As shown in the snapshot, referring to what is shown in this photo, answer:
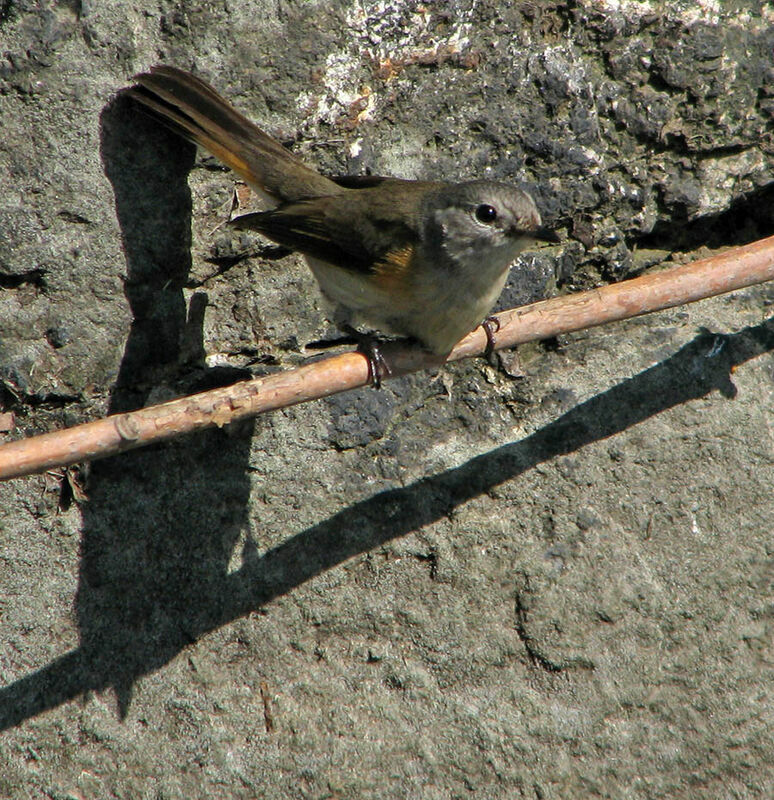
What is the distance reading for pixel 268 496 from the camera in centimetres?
323

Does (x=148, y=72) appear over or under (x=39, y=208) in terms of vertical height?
over

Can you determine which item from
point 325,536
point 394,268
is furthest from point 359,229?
point 325,536

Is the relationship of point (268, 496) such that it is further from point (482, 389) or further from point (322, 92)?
point (322, 92)

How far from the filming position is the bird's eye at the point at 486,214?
3010 millimetres

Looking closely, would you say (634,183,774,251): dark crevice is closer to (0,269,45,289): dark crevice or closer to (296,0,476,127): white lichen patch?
(296,0,476,127): white lichen patch

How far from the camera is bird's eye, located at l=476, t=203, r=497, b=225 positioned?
9.87ft

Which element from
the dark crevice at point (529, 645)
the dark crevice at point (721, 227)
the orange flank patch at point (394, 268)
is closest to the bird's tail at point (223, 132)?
the orange flank patch at point (394, 268)

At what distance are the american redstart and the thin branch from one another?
121mm

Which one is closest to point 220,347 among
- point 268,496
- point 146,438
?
point 268,496

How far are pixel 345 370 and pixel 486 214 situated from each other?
2.54ft

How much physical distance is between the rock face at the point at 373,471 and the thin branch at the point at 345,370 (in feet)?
1.39

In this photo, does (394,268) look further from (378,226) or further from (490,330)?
(490,330)

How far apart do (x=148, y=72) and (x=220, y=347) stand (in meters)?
1.03

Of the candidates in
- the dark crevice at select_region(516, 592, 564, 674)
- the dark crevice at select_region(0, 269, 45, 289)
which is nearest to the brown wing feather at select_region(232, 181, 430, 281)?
the dark crevice at select_region(0, 269, 45, 289)
